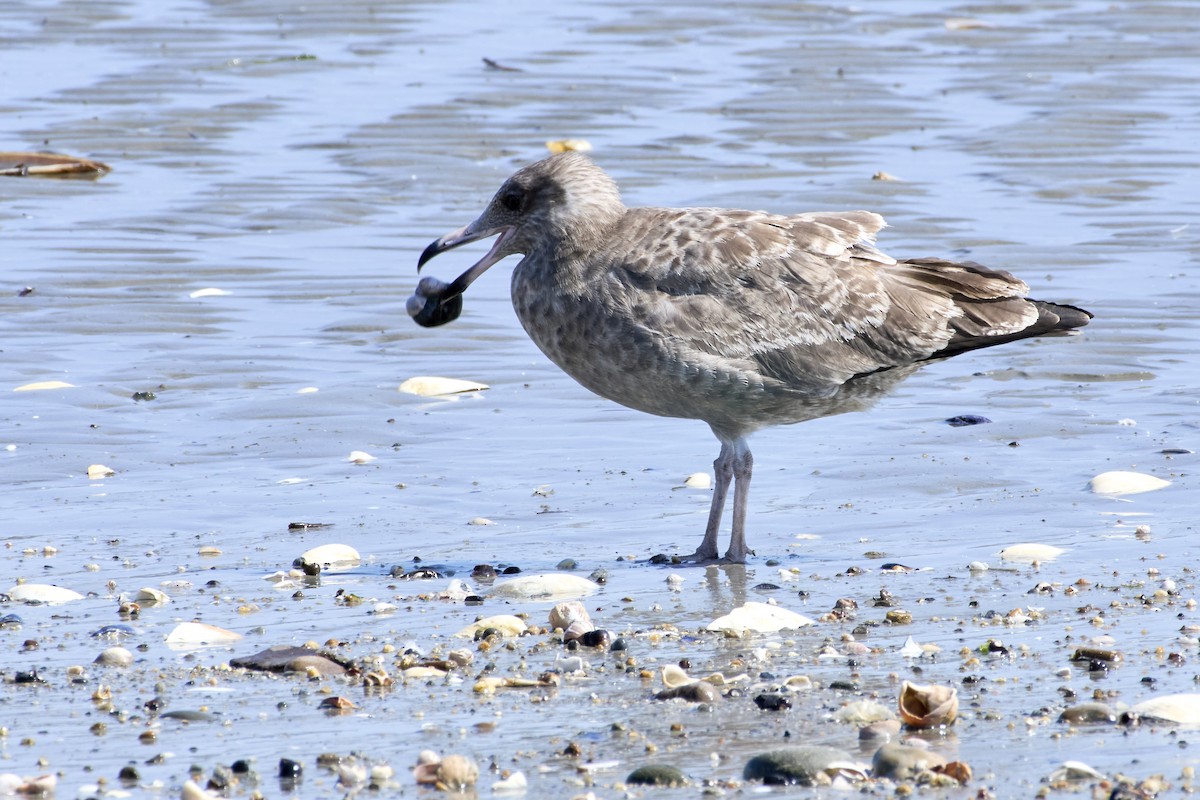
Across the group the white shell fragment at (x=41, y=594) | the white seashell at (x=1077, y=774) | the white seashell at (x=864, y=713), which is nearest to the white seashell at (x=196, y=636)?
the white shell fragment at (x=41, y=594)

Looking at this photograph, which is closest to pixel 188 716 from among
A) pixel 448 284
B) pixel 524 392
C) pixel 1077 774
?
pixel 1077 774

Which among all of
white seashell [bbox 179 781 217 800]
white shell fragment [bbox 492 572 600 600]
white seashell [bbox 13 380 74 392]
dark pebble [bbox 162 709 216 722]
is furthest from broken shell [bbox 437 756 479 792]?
white seashell [bbox 13 380 74 392]

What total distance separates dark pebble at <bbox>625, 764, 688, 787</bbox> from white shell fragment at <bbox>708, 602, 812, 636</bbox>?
1509mm

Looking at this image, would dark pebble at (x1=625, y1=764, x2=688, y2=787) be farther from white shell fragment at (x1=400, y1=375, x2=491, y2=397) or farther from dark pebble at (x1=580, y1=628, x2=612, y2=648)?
white shell fragment at (x1=400, y1=375, x2=491, y2=397)

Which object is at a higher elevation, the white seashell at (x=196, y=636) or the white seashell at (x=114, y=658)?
the white seashell at (x=114, y=658)

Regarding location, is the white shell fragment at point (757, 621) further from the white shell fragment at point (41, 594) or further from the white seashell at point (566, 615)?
the white shell fragment at point (41, 594)

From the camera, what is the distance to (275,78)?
18828 mm

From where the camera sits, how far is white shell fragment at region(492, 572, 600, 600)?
6.75 meters

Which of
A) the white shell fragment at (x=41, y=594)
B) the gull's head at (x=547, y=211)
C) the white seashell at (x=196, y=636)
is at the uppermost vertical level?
the gull's head at (x=547, y=211)

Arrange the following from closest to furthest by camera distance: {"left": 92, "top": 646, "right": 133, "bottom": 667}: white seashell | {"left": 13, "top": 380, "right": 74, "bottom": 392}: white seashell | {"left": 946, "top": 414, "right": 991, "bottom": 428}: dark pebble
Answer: {"left": 92, "top": 646, "right": 133, "bottom": 667}: white seashell → {"left": 946, "top": 414, "right": 991, "bottom": 428}: dark pebble → {"left": 13, "top": 380, "right": 74, "bottom": 392}: white seashell

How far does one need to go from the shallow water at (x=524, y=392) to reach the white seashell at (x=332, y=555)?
15 cm

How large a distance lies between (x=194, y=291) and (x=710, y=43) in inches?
408

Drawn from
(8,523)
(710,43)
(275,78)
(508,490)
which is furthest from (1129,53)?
(8,523)

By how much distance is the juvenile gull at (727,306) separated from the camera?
7469 mm
